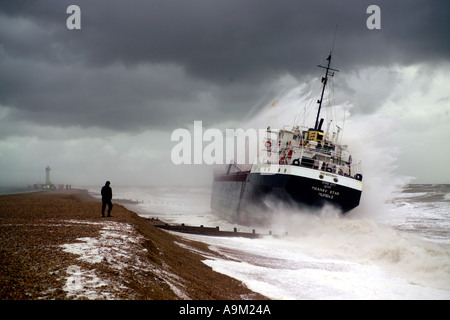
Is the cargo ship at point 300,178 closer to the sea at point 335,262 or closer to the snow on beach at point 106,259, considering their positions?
the sea at point 335,262

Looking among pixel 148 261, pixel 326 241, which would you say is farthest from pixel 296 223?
pixel 148 261

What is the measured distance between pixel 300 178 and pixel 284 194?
190 cm

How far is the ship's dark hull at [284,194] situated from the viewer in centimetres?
2250

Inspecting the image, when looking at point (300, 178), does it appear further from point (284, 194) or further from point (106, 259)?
point (106, 259)

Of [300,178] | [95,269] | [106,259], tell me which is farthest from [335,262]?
[95,269]

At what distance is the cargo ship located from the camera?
889 inches

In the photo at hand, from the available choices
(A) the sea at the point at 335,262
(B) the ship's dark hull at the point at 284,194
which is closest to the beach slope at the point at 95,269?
(A) the sea at the point at 335,262

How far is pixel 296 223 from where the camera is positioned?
2323 cm

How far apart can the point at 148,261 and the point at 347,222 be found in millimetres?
17760

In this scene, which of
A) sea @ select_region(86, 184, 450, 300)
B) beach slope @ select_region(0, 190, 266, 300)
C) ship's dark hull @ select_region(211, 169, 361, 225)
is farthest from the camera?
ship's dark hull @ select_region(211, 169, 361, 225)

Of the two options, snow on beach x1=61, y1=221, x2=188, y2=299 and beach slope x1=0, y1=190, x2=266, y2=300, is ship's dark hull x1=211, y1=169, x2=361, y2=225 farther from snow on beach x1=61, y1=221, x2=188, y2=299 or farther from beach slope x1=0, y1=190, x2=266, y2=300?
snow on beach x1=61, y1=221, x2=188, y2=299

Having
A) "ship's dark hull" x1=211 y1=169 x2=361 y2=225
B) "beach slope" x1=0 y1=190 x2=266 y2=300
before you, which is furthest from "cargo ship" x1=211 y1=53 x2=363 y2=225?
"beach slope" x1=0 y1=190 x2=266 y2=300
